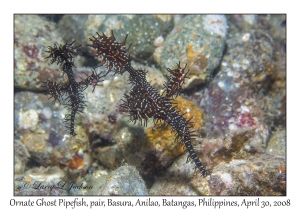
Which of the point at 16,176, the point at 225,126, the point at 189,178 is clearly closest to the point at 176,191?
the point at 189,178

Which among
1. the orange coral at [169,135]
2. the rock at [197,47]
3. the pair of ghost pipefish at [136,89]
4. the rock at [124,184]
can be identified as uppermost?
the rock at [197,47]

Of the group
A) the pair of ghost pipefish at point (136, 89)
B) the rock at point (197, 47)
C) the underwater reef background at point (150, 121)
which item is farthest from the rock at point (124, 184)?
the rock at point (197, 47)

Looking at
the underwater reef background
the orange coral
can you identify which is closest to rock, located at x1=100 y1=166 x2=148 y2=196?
the underwater reef background

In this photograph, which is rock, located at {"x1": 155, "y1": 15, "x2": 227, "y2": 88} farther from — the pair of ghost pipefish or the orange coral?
the pair of ghost pipefish

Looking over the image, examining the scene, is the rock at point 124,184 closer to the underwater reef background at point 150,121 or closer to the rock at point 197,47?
the underwater reef background at point 150,121

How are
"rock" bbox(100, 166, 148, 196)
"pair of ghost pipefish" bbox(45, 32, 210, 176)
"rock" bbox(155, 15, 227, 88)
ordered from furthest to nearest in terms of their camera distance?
1. "rock" bbox(155, 15, 227, 88)
2. "rock" bbox(100, 166, 148, 196)
3. "pair of ghost pipefish" bbox(45, 32, 210, 176)

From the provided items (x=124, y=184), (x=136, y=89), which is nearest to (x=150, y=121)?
(x=136, y=89)

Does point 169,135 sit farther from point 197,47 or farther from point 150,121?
point 197,47

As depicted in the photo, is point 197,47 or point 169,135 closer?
point 169,135

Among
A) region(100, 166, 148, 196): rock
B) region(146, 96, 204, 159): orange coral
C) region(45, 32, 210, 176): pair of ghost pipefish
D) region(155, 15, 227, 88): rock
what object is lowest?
region(100, 166, 148, 196): rock

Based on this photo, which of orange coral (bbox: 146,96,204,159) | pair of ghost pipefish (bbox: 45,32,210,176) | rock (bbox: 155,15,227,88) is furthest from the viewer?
rock (bbox: 155,15,227,88)

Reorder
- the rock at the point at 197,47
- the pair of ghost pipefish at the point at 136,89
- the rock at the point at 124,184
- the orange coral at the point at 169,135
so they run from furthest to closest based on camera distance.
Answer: the rock at the point at 197,47 → the orange coral at the point at 169,135 → the rock at the point at 124,184 → the pair of ghost pipefish at the point at 136,89
